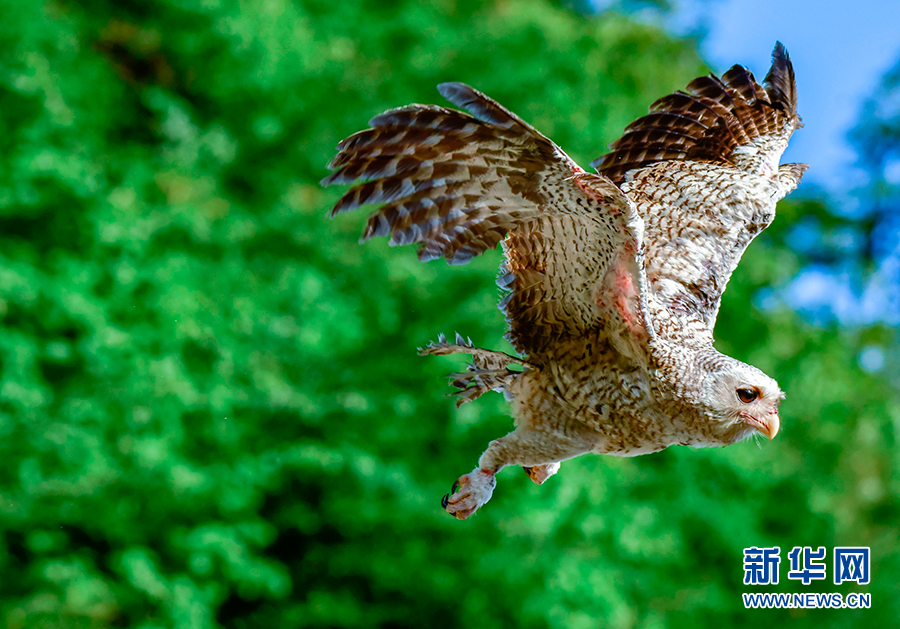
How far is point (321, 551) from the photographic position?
5.77 meters

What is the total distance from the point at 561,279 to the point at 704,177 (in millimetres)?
910

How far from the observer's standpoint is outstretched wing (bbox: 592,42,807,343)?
6.79ft

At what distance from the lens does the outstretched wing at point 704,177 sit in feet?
6.79

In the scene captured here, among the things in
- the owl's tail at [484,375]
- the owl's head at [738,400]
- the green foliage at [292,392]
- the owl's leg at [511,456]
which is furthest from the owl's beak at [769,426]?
the green foliage at [292,392]

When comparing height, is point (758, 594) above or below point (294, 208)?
below

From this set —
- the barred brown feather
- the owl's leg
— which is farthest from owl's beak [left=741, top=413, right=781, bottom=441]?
the barred brown feather

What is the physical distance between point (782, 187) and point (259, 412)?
3.98 metres

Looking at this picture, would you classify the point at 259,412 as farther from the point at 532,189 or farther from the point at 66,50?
the point at 532,189

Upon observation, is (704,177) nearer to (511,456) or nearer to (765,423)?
(765,423)

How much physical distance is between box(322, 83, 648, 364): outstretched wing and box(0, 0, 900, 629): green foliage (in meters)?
3.23

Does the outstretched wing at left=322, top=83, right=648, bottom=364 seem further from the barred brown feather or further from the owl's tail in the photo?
the barred brown feather

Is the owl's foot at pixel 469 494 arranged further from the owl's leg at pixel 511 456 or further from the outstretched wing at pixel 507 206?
the outstretched wing at pixel 507 206

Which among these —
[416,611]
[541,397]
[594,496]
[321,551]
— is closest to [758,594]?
[594,496]

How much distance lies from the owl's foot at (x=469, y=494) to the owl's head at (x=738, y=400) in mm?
526
